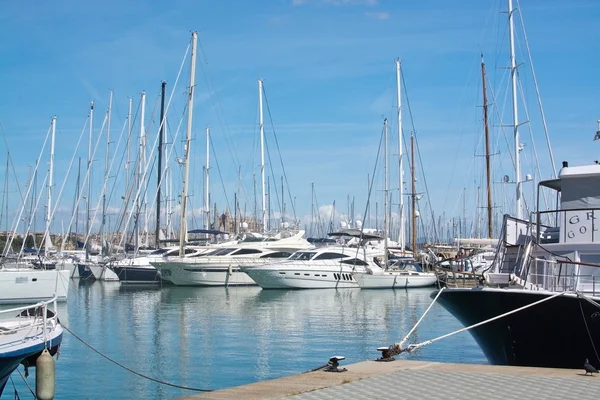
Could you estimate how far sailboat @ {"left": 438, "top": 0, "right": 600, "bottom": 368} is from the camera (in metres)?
15.6

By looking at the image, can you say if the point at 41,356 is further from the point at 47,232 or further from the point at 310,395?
the point at 47,232

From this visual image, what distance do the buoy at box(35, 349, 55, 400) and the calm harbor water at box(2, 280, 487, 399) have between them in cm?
401

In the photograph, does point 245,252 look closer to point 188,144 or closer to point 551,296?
point 188,144

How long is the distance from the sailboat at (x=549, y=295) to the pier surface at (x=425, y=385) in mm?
2564

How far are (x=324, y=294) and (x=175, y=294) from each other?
8.60 metres

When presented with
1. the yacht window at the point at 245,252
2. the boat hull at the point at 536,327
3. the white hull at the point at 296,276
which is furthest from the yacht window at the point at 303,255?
the boat hull at the point at 536,327

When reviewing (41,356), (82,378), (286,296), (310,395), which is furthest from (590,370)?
(286,296)

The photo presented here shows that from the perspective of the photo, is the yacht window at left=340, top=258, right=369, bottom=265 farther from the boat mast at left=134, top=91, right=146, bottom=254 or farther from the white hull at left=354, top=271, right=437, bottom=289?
the boat mast at left=134, top=91, right=146, bottom=254

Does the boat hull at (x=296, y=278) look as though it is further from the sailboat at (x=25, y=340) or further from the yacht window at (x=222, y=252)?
the sailboat at (x=25, y=340)

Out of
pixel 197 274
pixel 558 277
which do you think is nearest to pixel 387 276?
pixel 197 274

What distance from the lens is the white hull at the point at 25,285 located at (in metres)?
35.2

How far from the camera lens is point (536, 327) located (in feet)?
52.9

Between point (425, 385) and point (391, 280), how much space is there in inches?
1546

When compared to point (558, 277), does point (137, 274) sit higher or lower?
lower
